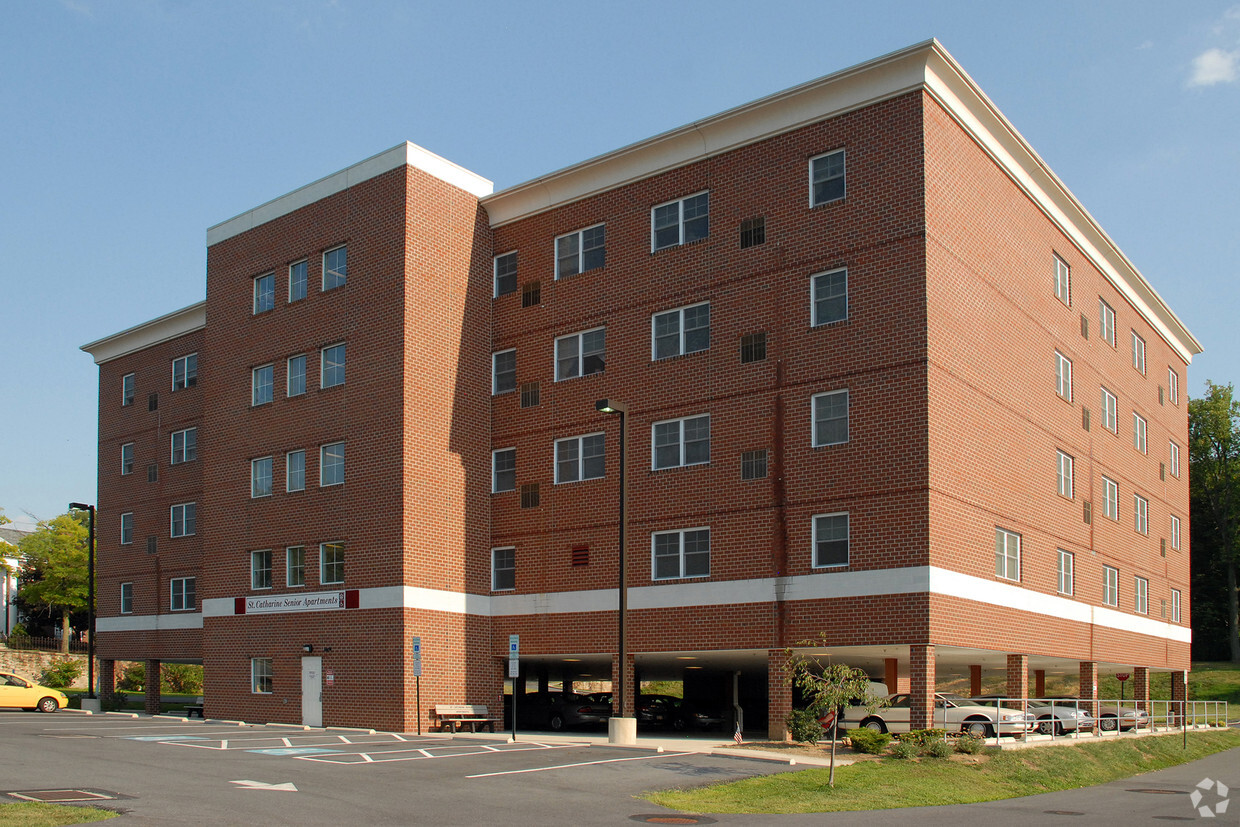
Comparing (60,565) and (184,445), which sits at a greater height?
(184,445)

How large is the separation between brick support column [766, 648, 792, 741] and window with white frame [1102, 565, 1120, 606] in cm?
1445

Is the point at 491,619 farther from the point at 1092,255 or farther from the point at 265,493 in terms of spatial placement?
the point at 1092,255

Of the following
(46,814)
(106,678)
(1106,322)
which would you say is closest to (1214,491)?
(1106,322)

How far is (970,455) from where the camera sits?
98.3 feet

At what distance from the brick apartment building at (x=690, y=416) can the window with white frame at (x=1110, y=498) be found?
0.46 ft

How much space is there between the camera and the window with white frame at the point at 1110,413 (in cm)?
4031

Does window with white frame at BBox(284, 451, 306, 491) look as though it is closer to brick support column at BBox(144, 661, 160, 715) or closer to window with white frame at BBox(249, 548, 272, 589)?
window with white frame at BBox(249, 548, 272, 589)

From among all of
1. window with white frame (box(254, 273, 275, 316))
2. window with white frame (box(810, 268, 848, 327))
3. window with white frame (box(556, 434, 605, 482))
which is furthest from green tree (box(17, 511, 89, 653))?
window with white frame (box(810, 268, 848, 327))

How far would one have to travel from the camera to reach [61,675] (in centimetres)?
6825

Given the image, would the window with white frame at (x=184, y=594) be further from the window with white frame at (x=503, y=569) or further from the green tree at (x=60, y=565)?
the green tree at (x=60, y=565)

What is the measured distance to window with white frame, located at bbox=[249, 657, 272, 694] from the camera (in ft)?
121

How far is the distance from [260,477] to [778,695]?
18334 mm

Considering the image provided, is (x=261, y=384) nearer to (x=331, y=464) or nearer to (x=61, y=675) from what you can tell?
(x=331, y=464)

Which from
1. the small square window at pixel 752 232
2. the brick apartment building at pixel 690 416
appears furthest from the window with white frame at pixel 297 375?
the small square window at pixel 752 232
